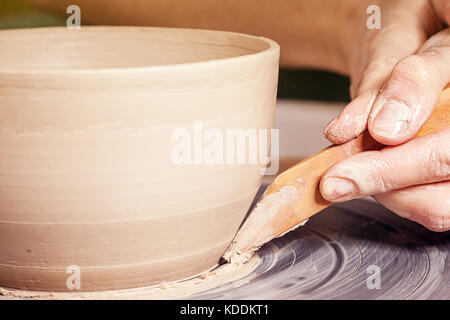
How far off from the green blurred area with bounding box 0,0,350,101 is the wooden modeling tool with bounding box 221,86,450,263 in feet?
4.25

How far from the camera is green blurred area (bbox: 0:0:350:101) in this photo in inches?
82.7

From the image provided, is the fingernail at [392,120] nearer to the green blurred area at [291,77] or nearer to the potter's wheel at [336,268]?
the potter's wheel at [336,268]

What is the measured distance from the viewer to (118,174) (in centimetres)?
66

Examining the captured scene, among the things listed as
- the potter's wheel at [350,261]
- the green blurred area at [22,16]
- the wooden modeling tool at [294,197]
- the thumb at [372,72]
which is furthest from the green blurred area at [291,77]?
the wooden modeling tool at [294,197]

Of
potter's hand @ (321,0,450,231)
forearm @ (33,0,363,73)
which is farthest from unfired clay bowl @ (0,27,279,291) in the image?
forearm @ (33,0,363,73)

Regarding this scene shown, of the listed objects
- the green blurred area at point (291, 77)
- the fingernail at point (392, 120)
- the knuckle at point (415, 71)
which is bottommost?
the green blurred area at point (291, 77)

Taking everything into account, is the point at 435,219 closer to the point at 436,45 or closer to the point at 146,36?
the point at 436,45

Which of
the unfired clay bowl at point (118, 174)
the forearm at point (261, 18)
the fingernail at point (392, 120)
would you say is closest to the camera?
the unfired clay bowl at point (118, 174)

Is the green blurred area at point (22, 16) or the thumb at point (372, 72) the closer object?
the thumb at point (372, 72)

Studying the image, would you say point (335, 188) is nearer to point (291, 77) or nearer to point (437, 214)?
point (437, 214)

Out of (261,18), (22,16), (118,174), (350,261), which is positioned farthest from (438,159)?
(22,16)

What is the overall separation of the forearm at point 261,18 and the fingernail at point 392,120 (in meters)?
0.88

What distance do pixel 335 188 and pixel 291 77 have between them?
1428mm

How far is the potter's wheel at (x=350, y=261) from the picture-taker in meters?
0.71
